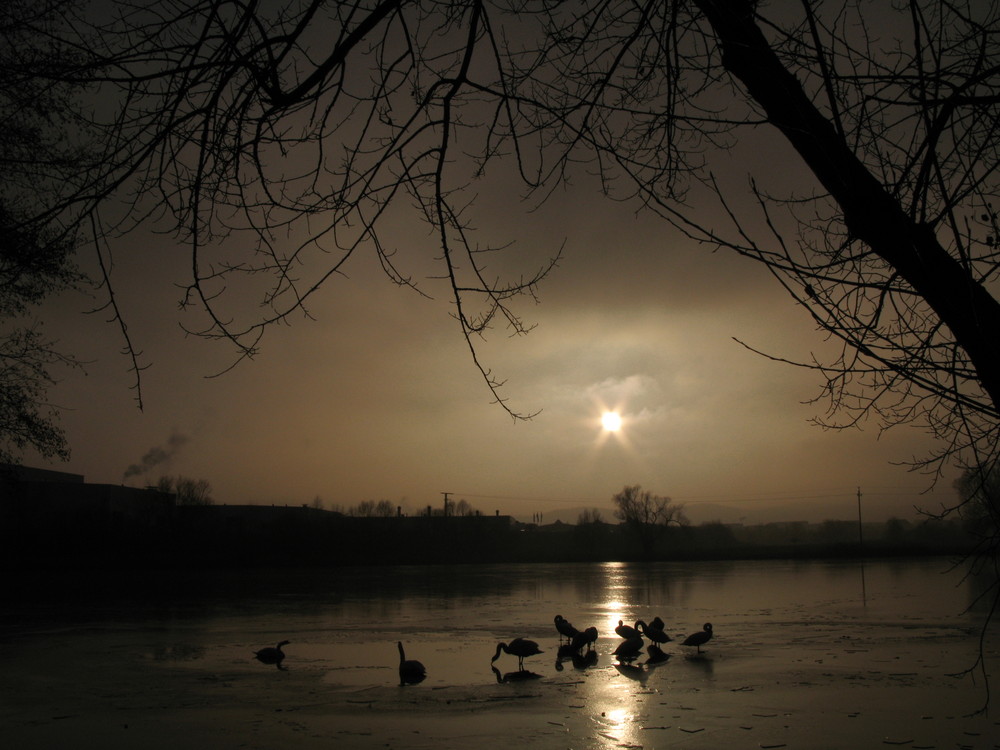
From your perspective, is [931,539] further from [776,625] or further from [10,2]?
[10,2]

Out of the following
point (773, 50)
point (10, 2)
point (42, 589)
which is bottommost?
point (42, 589)

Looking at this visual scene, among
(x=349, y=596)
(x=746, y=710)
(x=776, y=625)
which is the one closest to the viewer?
(x=746, y=710)

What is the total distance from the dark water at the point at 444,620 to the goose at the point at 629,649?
253 mm

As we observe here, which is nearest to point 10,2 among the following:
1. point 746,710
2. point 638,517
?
point 746,710

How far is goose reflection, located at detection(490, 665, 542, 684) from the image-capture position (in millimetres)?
9654

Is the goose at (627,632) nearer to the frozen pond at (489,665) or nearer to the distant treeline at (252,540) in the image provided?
the frozen pond at (489,665)

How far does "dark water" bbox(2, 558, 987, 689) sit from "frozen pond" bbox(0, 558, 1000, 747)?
3.0 inches

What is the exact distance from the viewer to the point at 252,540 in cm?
5162

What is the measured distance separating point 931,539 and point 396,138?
9229 centimetres

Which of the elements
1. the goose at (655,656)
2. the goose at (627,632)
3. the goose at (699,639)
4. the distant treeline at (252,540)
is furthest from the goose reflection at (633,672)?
the distant treeline at (252,540)

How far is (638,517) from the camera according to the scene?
80.3 meters

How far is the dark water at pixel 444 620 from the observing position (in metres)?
11.4

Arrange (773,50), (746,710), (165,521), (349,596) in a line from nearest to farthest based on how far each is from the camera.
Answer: (773,50)
(746,710)
(349,596)
(165,521)

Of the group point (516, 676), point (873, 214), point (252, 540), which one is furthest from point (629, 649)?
point (252, 540)
